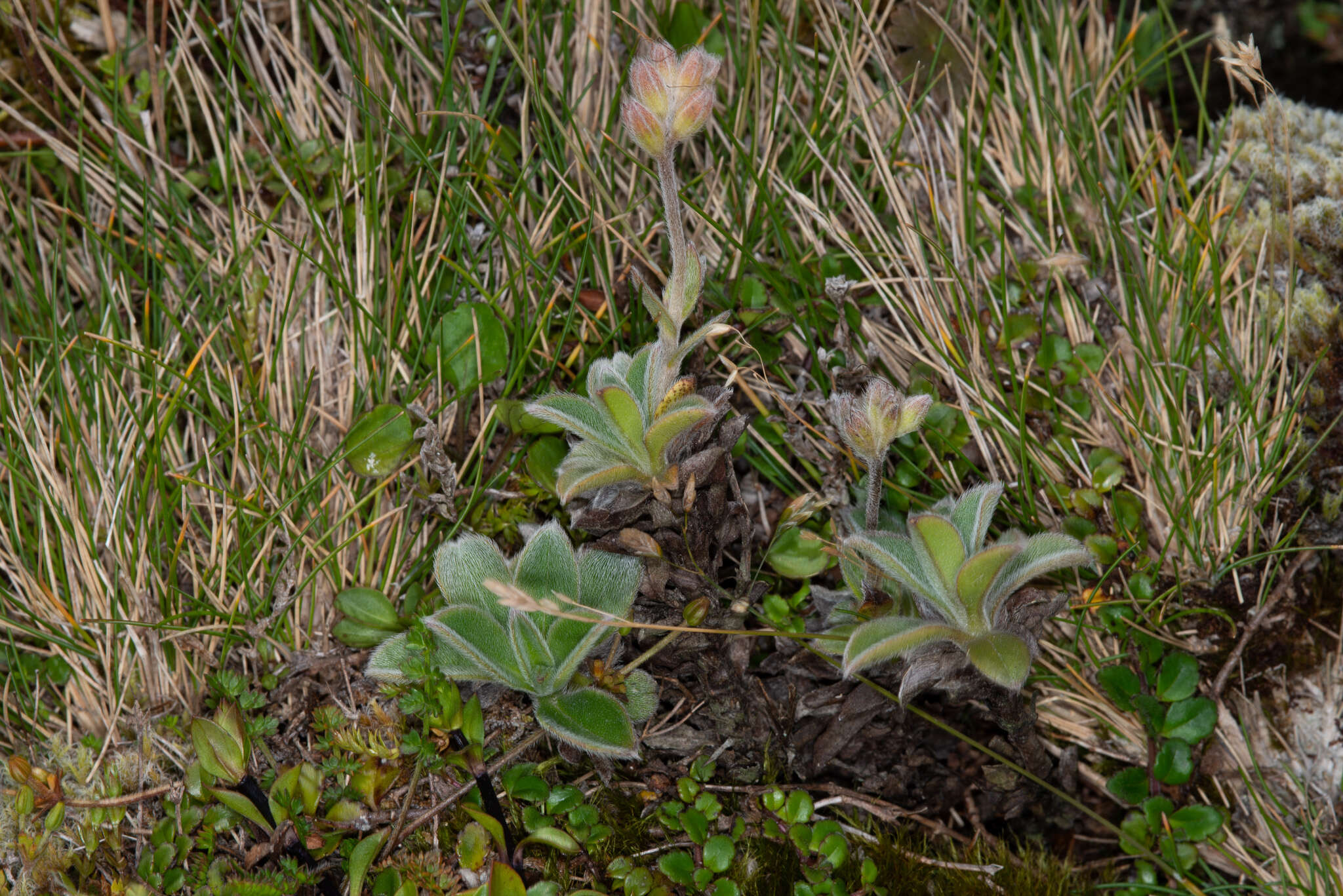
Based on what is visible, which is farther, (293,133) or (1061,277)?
(293,133)

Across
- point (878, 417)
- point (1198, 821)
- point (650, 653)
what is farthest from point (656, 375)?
point (1198, 821)

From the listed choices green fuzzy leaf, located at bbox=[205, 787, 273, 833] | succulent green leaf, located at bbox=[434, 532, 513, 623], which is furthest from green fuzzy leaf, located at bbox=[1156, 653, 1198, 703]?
green fuzzy leaf, located at bbox=[205, 787, 273, 833]

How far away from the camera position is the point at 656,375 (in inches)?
56.6

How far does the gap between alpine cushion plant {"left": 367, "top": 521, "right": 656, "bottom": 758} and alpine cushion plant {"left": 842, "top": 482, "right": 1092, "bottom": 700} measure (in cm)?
37

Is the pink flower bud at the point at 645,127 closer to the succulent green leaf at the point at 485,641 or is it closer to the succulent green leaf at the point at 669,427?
the succulent green leaf at the point at 669,427

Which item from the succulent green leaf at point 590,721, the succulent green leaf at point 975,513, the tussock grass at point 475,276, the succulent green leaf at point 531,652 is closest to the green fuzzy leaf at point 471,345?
the tussock grass at point 475,276

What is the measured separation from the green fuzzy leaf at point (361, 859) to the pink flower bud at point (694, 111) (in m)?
1.15

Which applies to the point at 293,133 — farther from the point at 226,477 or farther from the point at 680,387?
the point at 680,387

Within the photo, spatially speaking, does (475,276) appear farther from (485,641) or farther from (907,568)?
(907,568)

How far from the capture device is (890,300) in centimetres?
185

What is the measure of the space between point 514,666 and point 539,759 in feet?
1.03

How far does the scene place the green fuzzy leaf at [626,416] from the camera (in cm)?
136

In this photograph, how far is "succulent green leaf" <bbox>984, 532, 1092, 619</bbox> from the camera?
1298 millimetres

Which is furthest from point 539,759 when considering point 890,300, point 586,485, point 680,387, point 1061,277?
point 1061,277
